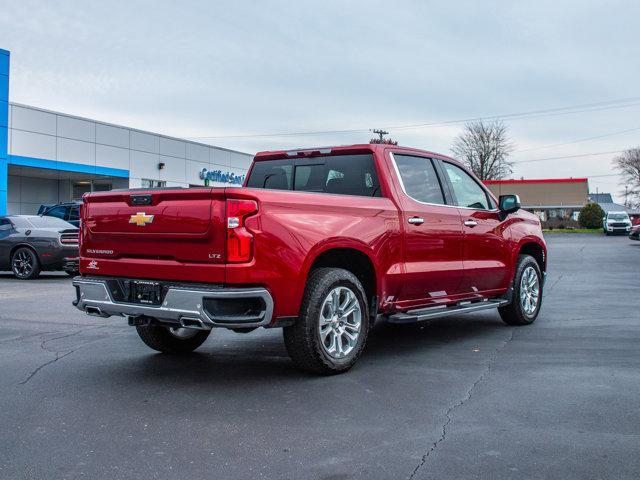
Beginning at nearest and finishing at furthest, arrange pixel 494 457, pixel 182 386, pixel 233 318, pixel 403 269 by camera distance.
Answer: pixel 494 457, pixel 233 318, pixel 182 386, pixel 403 269

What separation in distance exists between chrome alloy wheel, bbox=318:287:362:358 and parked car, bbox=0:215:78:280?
10.7m

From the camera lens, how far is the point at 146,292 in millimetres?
5238

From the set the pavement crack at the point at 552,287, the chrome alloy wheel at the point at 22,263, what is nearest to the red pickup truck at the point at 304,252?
the pavement crack at the point at 552,287

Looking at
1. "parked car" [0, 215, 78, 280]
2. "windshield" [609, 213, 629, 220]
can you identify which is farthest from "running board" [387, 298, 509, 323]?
"windshield" [609, 213, 629, 220]

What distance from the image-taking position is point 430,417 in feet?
14.5

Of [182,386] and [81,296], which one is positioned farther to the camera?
[81,296]

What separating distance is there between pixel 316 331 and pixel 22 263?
11.8 meters

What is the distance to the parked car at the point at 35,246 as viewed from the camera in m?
14.8

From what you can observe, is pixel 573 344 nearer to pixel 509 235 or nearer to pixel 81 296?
pixel 509 235

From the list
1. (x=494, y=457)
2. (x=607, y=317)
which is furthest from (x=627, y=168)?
(x=494, y=457)

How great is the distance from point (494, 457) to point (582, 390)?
5.52 feet

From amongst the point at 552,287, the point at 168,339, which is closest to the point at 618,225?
the point at 552,287

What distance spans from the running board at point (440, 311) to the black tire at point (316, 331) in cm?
66

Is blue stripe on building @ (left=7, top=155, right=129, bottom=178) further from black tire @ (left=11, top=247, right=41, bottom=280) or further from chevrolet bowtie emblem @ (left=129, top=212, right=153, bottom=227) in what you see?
chevrolet bowtie emblem @ (left=129, top=212, right=153, bottom=227)
